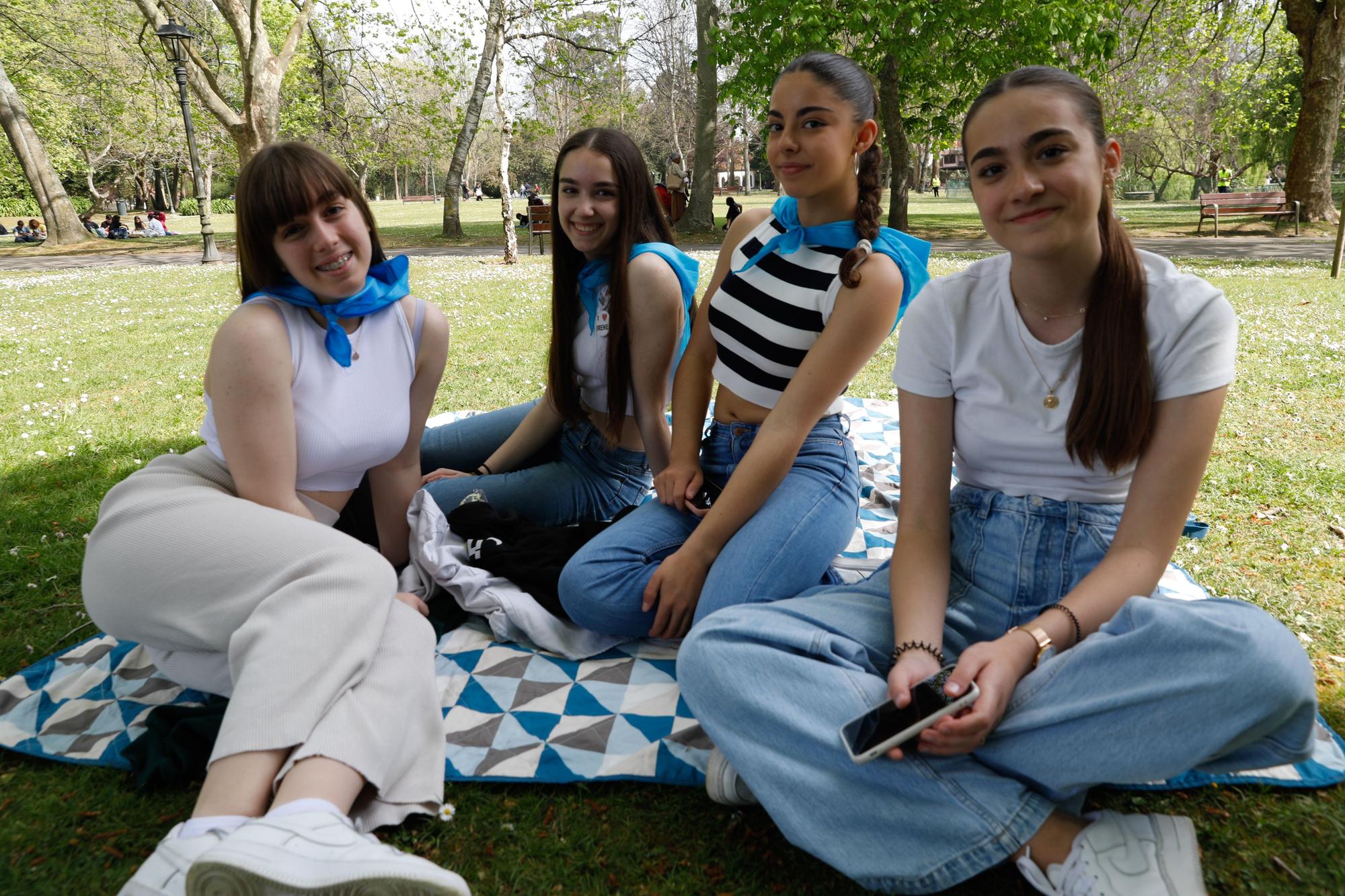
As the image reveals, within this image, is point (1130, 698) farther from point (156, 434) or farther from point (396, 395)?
point (156, 434)

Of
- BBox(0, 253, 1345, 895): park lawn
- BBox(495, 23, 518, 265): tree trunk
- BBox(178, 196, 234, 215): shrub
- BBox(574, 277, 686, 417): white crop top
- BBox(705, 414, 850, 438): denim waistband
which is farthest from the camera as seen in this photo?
BBox(178, 196, 234, 215): shrub

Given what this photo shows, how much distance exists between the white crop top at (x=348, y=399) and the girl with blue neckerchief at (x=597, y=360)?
658mm

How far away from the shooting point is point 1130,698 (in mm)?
1771

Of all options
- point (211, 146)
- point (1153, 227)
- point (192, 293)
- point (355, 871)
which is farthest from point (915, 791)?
point (211, 146)

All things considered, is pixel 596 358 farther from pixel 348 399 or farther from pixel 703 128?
pixel 703 128

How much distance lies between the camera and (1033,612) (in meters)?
2.23

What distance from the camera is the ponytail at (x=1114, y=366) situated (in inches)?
80.5

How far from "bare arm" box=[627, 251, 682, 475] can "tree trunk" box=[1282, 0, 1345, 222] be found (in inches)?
700

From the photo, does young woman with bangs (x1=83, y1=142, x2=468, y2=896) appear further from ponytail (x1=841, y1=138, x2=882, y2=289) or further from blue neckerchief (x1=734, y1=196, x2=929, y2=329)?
ponytail (x1=841, y1=138, x2=882, y2=289)

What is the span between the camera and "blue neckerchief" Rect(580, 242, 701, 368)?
3370mm

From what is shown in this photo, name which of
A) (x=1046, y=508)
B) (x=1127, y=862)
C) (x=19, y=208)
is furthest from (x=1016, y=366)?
(x=19, y=208)

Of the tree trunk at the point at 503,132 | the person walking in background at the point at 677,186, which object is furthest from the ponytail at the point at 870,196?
the person walking in background at the point at 677,186

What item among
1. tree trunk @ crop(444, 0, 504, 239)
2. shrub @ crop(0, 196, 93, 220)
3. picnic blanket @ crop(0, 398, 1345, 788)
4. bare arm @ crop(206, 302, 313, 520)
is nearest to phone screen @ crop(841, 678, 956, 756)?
picnic blanket @ crop(0, 398, 1345, 788)

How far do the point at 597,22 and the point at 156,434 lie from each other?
12.5 metres
